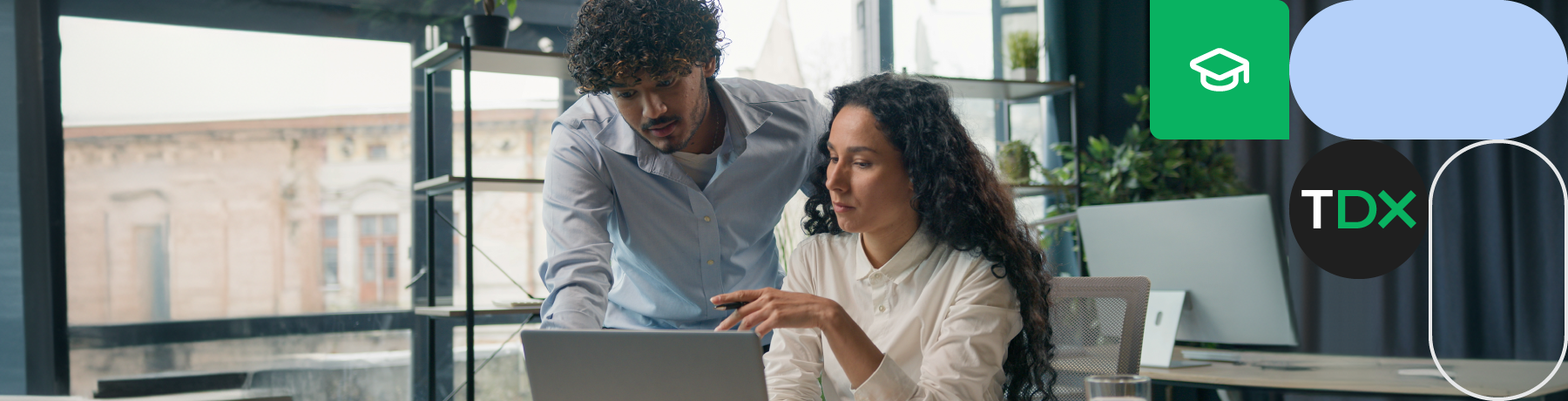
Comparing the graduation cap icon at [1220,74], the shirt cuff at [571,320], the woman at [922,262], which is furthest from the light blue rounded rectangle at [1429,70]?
Result: the shirt cuff at [571,320]

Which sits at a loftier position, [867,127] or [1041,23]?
[1041,23]

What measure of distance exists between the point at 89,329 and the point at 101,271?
5.6 inches

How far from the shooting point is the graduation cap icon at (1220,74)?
325 centimetres

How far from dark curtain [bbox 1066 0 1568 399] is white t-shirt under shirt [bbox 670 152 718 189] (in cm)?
158

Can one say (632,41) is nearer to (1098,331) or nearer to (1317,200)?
(1098,331)

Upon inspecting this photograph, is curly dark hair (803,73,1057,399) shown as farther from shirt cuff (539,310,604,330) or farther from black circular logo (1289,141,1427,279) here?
black circular logo (1289,141,1427,279)

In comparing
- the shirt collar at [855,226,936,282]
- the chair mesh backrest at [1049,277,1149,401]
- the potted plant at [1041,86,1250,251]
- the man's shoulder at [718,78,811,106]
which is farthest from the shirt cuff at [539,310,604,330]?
the potted plant at [1041,86,1250,251]

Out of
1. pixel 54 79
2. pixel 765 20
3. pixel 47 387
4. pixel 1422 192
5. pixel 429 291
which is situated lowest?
pixel 47 387

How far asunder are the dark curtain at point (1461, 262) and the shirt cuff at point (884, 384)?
6.53ft

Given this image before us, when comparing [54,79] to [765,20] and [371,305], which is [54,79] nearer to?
[371,305]

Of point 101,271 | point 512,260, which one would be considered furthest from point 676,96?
point 101,271

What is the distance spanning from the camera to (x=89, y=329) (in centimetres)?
249

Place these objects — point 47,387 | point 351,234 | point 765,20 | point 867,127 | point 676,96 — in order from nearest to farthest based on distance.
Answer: point 867,127, point 676,96, point 47,387, point 351,234, point 765,20

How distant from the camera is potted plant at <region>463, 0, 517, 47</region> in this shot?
2.39 m
